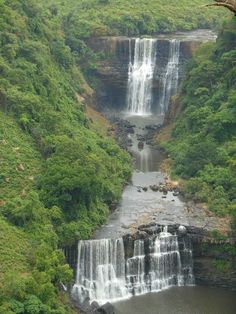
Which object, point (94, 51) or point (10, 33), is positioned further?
point (94, 51)

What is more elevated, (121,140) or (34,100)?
(34,100)

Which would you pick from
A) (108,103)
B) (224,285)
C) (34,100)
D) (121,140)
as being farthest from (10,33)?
(224,285)

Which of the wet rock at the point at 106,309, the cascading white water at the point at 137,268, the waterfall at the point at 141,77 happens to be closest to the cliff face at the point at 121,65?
the waterfall at the point at 141,77

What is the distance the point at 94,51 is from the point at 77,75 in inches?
262

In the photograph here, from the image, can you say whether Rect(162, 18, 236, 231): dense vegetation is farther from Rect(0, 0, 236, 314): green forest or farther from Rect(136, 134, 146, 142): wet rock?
Rect(136, 134, 146, 142): wet rock

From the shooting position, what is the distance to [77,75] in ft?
181

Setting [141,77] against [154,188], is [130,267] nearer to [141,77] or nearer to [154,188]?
[154,188]

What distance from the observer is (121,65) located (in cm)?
5797

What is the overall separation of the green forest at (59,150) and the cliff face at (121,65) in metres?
1.40

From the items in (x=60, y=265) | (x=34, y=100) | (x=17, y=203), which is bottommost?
(x=60, y=265)

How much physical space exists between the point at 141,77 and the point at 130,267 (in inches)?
1160

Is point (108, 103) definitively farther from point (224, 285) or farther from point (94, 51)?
point (224, 285)

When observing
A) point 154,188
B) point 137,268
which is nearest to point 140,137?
point 154,188

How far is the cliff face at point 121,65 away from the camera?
57062 millimetres
